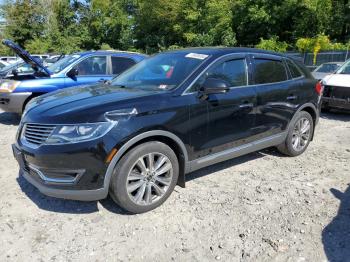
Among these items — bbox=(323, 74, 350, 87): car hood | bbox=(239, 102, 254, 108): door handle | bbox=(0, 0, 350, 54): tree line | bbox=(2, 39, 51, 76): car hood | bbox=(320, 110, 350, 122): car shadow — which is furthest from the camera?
bbox=(0, 0, 350, 54): tree line

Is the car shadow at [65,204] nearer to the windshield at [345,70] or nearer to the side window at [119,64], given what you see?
the side window at [119,64]

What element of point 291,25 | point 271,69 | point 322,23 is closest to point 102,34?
point 291,25

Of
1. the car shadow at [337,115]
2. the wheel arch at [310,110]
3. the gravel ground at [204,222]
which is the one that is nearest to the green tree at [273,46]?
the car shadow at [337,115]

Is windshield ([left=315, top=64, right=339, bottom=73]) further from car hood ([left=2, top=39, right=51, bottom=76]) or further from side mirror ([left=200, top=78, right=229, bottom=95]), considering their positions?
side mirror ([left=200, top=78, right=229, bottom=95])

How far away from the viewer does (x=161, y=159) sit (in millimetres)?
3826

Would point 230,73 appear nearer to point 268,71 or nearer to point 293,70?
point 268,71

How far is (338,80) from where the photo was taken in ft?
29.2

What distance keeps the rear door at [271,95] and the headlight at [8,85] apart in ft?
17.4

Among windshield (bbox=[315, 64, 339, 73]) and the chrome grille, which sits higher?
the chrome grille

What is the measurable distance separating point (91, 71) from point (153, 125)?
501 centimetres

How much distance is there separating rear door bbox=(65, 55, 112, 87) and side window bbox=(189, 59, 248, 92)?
13.7 feet

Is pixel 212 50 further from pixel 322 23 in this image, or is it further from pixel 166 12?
pixel 166 12

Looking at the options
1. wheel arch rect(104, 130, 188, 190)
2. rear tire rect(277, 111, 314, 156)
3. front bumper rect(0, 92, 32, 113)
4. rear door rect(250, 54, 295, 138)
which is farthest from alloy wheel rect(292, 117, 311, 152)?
front bumper rect(0, 92, 32, 113)

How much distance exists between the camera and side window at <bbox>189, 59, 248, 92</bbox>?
422 centimetres
